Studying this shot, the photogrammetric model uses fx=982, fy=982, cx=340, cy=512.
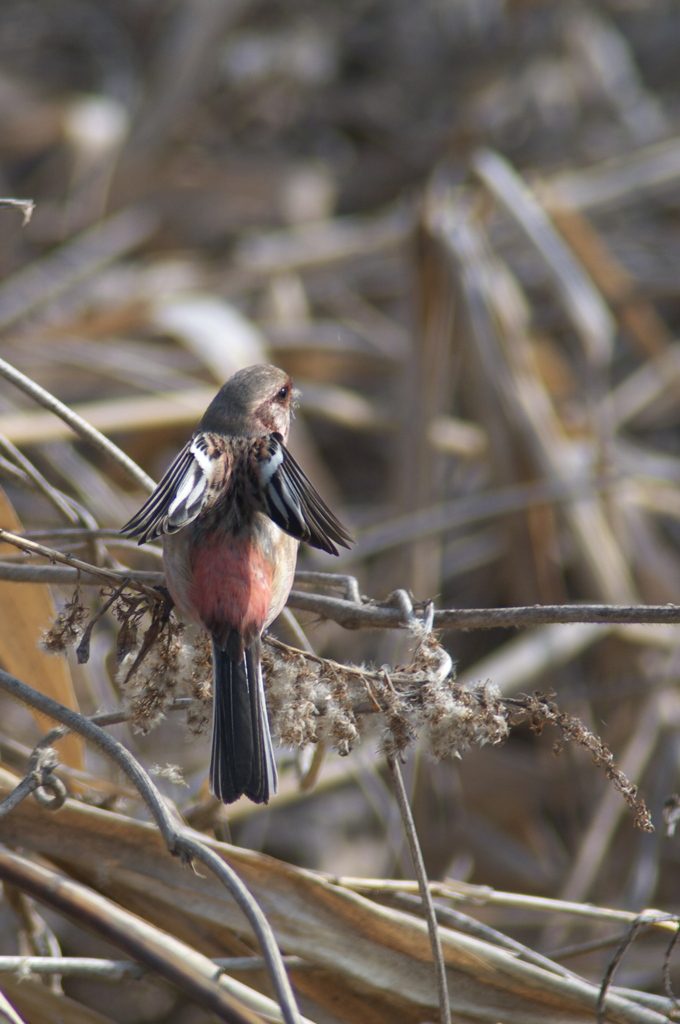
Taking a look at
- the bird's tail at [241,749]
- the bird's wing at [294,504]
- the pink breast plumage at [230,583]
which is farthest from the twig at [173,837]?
the bird's wing at [294,504]

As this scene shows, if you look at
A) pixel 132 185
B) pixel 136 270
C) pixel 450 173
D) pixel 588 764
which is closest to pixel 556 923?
pixel 588 764

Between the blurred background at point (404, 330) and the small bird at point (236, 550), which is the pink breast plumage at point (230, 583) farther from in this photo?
the blurred background at point (404, 330)

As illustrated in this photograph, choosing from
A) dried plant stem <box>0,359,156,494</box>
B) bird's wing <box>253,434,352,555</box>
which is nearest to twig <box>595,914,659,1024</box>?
bird's wing <box>253,434,352,555</box>

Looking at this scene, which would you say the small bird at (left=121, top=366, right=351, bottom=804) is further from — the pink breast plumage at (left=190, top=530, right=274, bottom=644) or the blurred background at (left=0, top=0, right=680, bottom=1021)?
the blurred background at (left=0, top=0, right=680, bottom=1021)

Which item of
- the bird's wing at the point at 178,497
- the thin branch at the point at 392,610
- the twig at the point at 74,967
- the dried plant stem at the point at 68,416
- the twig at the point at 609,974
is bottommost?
the twig at the point at 74,967

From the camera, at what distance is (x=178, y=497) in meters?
1.50

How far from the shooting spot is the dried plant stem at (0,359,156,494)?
4.90ft

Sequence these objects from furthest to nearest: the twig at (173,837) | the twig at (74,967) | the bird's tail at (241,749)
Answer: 1. the bird's tail at (241,749)
2. the twig at (74,967)
3. the twig at (173,837)

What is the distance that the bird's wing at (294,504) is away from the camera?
146 cm

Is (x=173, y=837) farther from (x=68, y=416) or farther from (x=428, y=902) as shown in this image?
(x=68, y=416)

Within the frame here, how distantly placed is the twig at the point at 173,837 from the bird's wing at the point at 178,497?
27 cm

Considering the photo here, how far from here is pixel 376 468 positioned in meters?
4.55

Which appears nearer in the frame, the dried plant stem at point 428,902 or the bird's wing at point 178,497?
the dried plant stem at point 428,902

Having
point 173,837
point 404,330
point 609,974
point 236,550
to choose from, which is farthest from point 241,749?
point 404,330
